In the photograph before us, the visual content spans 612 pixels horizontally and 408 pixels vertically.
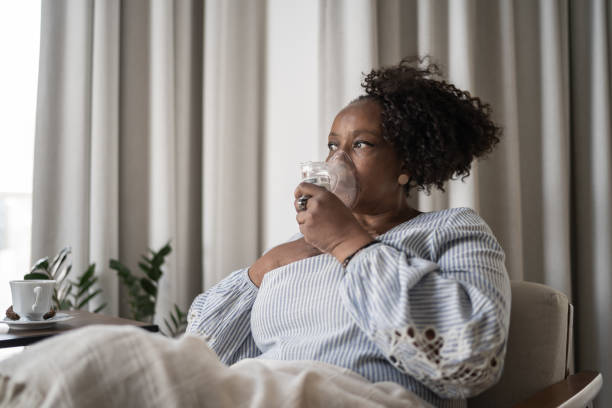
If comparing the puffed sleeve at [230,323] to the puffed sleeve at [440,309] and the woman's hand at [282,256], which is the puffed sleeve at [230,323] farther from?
the puffed sleeve at [440,309]

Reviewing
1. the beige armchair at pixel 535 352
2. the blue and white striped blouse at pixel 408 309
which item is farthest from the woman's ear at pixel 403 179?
the beige armchair at pixel 535 352

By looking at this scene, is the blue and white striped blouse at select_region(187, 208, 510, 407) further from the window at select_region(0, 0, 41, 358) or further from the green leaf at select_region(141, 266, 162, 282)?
the window at select_region(0, 0, 41, 358)

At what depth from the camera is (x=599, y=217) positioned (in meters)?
1.73

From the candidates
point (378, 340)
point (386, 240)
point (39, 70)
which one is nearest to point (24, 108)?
point (39, 70)

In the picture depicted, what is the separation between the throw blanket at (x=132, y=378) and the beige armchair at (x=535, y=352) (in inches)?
18.9

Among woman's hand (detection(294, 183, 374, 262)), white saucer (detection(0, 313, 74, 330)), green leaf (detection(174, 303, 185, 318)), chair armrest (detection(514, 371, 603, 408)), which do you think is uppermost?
woman's hand (detection(294, 183, 374, 262))

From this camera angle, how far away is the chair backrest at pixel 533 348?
1085 mm

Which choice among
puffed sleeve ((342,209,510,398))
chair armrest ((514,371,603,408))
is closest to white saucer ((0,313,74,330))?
puffed sleeve ((342,209,510,398))

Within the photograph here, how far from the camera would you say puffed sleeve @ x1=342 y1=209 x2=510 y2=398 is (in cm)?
88

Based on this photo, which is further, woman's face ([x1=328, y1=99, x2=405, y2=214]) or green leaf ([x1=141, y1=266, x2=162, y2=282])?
green leaf ([x1=141, y1=266, x2=162, y2=282])

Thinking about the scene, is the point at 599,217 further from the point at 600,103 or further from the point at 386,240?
the point at 386,240

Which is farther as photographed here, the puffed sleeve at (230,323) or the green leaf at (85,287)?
the green leaf at (85,287)

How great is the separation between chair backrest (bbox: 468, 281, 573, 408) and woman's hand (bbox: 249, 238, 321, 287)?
430mm

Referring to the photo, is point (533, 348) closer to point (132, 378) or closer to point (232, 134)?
point (132, 378)
